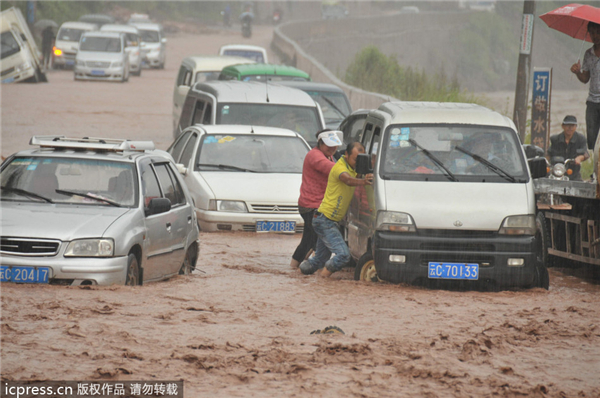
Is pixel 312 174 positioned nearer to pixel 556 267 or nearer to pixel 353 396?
pixel 556 267

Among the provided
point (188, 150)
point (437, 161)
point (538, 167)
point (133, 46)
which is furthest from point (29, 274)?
point (133, 46)

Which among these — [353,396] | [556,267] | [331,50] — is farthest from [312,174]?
[331,50]

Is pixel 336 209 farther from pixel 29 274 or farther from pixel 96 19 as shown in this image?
pixel 96 19

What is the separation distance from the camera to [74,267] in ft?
26.9

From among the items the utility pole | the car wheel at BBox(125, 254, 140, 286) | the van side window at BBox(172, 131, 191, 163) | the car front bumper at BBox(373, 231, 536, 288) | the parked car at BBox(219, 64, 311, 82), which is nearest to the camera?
the car wheel at BBox(125, 254, 140, 286)

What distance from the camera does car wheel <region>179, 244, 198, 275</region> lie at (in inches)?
400

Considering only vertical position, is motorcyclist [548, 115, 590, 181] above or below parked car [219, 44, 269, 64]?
below

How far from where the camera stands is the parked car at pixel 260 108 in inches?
635

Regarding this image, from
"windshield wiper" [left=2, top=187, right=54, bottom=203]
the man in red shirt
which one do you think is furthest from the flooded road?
"windshield wiper" [left=2, top=187, right=54, bottom=203]

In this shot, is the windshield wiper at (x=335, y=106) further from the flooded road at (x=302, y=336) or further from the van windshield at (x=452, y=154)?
the van windshield at (x=452, y=154)

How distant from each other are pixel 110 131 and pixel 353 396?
21.9m

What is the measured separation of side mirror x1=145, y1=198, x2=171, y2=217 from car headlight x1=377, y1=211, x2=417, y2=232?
2.04 m

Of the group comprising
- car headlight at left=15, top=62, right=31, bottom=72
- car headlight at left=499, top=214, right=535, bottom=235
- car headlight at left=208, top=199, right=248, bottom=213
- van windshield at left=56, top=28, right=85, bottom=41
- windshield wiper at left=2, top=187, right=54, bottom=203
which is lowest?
car headlight at left=208, top=199, right=248, bottom=213

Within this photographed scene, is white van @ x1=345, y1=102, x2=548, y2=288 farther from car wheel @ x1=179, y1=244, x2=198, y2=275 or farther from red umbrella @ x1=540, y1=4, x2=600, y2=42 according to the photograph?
red umbrella @ x1=540, y1=4, x2=600, y2=42
